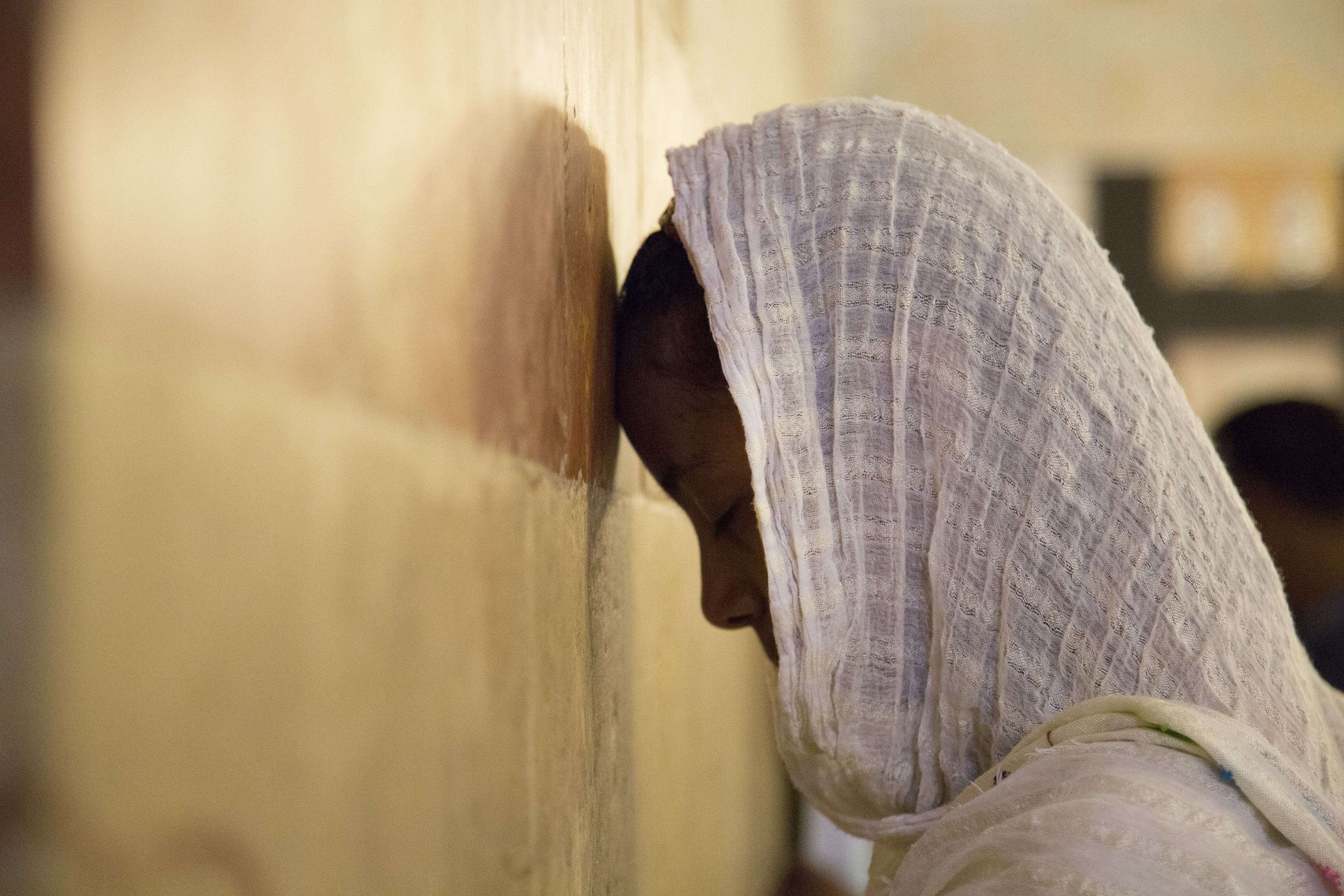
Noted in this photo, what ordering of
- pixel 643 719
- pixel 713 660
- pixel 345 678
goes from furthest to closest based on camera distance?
pixel 713 660 → pixel 643 719 → pixel 345 678

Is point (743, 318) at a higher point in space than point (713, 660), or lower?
higher

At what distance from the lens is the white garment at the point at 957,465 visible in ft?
1.90

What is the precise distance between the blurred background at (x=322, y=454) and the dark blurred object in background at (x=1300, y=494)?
1274 millimetres

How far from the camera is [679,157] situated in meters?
0.67

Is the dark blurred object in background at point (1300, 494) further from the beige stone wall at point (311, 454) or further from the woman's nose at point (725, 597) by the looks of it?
the beige stone wall at point (311, 454)

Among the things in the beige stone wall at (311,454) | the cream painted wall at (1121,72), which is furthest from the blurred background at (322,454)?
the cream painted wall at (1121,72)

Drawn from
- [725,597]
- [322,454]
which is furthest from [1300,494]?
[322,454]

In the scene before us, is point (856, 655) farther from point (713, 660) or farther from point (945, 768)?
point (713, 660)

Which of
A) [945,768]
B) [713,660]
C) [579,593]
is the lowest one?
[713,660]

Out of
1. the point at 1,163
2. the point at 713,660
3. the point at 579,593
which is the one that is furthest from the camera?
the point at 713,660

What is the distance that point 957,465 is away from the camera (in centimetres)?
59

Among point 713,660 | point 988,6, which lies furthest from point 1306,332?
point 713,660

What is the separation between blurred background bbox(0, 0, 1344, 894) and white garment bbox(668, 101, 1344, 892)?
4.5 inches

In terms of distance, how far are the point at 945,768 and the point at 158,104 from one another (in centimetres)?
57
